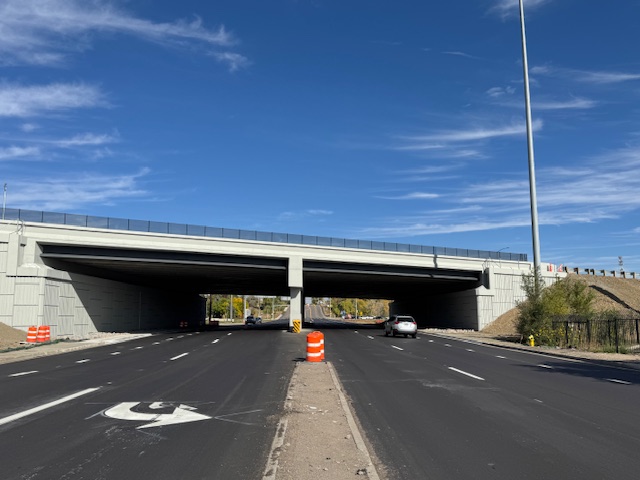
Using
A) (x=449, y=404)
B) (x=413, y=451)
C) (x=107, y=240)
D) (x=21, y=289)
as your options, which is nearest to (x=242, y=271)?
(x=107, y=240)

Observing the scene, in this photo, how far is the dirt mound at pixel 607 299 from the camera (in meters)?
48.6

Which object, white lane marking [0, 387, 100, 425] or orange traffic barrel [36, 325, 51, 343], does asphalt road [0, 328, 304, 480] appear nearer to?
white lane marking [0, 387, 100, 425]

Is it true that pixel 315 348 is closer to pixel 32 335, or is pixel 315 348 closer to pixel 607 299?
pixel 32 335

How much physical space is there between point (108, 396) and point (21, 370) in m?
7.65

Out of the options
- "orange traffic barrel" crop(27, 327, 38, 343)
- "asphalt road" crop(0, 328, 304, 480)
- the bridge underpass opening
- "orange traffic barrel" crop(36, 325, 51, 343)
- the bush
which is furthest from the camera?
the bridge underpass opening

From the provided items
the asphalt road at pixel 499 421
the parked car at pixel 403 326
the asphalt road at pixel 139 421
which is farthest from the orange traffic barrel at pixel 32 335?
the parked car at pixel 403 326

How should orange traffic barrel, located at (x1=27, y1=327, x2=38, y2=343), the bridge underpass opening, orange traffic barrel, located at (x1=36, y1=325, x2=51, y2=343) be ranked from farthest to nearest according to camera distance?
the bridge underpass opening < orange traffic barrel, located at (x1=36, y1=325, x2=51, y2=343) < orange traffic barrel, located at (x1=27, y1=327, x2=38, y2=343)

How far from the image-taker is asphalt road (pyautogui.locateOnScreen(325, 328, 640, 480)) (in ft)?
20.9

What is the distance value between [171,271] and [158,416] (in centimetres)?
4108

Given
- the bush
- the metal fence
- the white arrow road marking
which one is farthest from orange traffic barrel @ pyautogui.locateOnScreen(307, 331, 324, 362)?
the bush

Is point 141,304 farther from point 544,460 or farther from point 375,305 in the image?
point 375,305

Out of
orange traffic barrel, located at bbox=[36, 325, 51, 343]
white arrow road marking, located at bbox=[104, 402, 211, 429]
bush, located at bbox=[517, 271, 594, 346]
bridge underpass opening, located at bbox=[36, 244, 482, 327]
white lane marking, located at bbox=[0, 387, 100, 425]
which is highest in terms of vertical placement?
bridge underpass opening, located at bbox=[36, 244, 482, 327]

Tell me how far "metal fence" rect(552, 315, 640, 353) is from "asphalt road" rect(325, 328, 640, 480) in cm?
1106

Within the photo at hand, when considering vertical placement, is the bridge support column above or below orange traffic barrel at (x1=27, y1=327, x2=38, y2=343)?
above
